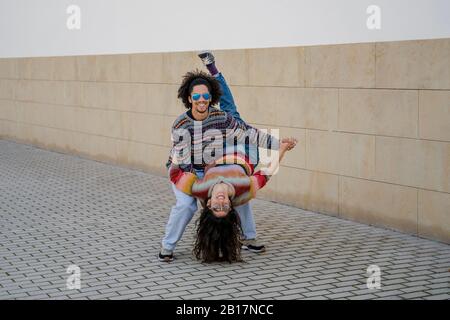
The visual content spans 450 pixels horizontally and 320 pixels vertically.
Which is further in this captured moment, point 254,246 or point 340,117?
point 340,117

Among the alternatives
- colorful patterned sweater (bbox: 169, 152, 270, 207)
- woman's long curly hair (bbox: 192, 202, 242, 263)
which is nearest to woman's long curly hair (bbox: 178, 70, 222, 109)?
colorful patterned sweater (bbox: 169, 152, 270, 207)

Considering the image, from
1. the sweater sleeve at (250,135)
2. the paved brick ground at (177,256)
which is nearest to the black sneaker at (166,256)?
the paved brick ground at (177,256)

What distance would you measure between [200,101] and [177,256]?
140 cm

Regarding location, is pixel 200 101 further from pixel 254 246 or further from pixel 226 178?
pixel 254 246

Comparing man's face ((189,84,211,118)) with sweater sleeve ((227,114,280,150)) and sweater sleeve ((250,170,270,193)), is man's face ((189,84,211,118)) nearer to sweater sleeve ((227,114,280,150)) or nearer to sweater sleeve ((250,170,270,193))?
sweater sleeve ((227,114,280,150))


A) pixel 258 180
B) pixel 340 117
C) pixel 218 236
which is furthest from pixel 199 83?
pixel 340 117

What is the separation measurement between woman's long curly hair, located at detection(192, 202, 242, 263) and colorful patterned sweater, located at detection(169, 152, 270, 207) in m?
0.15

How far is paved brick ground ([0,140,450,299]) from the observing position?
263 inches

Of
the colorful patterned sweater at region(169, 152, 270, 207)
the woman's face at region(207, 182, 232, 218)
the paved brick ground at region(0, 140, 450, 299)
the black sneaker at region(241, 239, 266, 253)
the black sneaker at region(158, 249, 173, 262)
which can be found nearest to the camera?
the paved brick ground at region(0, 140, 450, 299)

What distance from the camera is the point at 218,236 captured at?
24.1 ft

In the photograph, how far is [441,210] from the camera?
8.12 m

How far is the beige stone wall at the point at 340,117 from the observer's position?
8.23m

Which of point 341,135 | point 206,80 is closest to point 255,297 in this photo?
point 206,80
